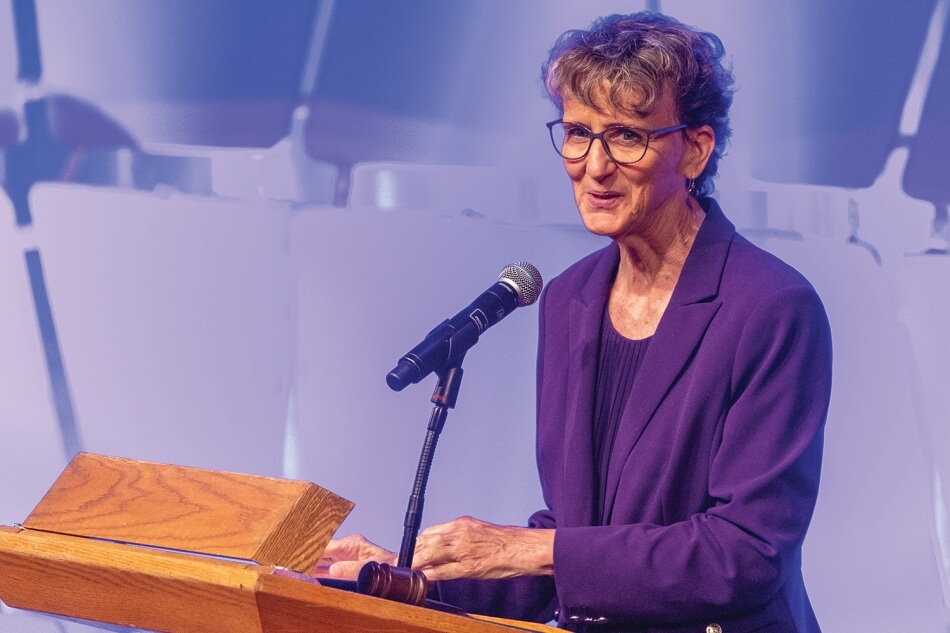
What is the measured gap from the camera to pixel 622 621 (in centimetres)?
197

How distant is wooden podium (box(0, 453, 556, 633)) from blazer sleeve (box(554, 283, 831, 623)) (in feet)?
1.20

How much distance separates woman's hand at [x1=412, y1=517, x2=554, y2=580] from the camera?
173 cm

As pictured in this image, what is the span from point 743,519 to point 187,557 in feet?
3.10

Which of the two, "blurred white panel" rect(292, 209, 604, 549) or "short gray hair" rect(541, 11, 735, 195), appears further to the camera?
"blurred white panel" rect(292, 209, 604, 549)

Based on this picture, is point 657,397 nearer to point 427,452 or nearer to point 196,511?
point 427,452

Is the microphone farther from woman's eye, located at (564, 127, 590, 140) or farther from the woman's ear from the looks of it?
the woman's ear

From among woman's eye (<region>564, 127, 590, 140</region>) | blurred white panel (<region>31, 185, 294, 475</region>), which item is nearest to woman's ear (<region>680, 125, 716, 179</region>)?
woman's eye (<region>564, 127, 590, 140</region>)

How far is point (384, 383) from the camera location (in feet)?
11.2

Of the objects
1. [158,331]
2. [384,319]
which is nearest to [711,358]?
[384,319]

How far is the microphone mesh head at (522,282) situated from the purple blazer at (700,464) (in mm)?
315

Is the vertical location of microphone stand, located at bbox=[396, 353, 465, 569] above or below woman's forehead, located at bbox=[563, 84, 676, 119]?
below

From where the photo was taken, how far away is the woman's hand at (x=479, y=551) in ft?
5.69

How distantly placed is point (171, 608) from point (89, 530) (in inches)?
8.7

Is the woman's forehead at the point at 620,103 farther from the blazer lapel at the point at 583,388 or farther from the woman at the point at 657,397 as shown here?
the blazer lapel at the point at 583,388
